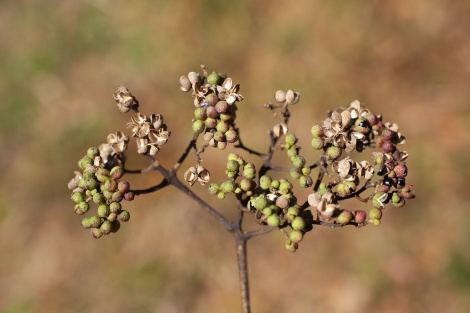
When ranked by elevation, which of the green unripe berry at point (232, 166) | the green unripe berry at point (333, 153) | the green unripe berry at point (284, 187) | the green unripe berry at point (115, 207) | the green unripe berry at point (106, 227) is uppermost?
the green unripe berry at point (333, 153)

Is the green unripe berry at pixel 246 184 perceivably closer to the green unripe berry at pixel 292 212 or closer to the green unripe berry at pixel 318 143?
the green unripe berry at pixel 292 212

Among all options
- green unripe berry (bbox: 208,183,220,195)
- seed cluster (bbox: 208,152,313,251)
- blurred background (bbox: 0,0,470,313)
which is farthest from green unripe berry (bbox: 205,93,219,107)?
blurred background (bbox: 0,0,470,313)

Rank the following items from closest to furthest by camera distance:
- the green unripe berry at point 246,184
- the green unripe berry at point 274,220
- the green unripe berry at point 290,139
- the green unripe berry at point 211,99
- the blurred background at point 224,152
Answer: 1. the green unripe berry at point 274,220
2. the green unripe berry at point 246,184
3. the green unripe berry at point 211,99
4. the green unripe berry at point 290,139
5. the blurred background at point 224,152

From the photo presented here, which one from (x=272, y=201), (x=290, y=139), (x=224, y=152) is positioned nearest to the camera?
(x=272, y=201)

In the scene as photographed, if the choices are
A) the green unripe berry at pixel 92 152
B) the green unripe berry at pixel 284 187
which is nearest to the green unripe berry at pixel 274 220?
the green unripe berry at pixel 284 187

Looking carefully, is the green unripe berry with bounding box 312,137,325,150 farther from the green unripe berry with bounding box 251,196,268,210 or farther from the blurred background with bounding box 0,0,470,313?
the blurred background with bounding box 0,0,470,313

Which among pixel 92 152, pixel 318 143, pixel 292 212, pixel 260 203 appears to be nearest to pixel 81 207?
pixel 92 152

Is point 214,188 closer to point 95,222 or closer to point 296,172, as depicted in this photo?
point 296,172

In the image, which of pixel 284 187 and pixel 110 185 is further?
pixel 110 185
